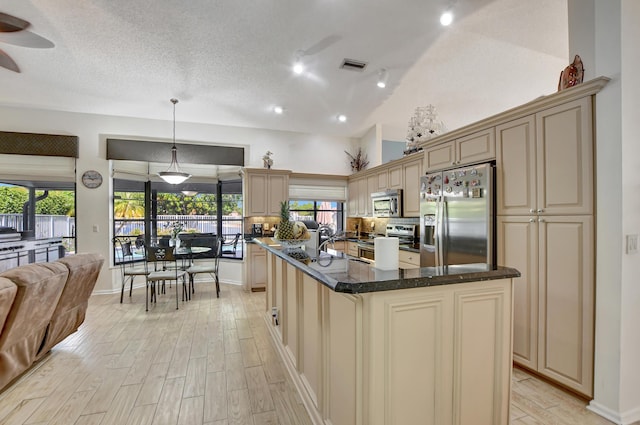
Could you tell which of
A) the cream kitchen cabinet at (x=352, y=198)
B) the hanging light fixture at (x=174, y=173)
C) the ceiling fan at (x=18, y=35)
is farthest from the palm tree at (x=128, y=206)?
the cream kitchen cabinet at (x=352, y=198)

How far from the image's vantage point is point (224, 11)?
8.54 feet

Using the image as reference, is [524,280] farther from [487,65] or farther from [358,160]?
[358,160]

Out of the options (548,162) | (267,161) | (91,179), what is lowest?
(548,162)

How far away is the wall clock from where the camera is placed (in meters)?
5.07

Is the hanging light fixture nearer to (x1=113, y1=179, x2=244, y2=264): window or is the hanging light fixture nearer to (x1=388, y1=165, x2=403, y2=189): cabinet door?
(x1=113, y1=179, x2=244, y2=264): window

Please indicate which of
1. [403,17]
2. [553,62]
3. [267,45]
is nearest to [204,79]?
[267,45]

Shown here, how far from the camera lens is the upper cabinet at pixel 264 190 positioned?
556cm

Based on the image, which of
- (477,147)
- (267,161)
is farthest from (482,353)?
(267,161)

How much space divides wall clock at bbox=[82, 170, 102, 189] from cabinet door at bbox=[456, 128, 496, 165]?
18.6 ft

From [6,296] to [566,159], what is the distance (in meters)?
3.88

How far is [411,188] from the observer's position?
434 centimetres

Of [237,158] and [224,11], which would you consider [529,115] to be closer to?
[224,11]

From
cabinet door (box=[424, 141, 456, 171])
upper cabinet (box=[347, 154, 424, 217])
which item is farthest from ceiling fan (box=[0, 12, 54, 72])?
upper cabinet (box=[347, 154, 424, 217])

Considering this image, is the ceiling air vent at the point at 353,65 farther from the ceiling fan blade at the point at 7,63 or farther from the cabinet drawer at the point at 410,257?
the ceiling fan blade at the point at 7,63
